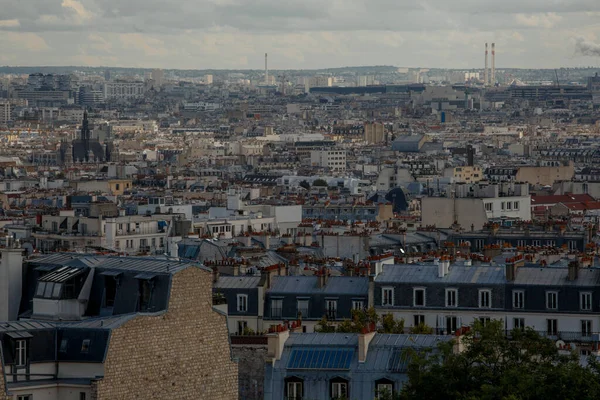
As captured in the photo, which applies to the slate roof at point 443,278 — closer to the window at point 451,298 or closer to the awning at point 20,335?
the window at point 451,298

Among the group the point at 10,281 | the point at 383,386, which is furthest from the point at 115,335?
the point at 383,386

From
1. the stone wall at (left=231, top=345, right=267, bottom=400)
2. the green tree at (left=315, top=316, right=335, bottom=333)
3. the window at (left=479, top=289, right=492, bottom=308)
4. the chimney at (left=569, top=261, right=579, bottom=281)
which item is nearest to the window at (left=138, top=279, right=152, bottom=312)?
the stone wall at (left=231, top=345, right=267, bottom=400)

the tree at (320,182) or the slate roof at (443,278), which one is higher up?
the slate roof at (443,278)

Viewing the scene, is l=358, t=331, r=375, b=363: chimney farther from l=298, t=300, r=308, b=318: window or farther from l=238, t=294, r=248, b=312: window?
l=238, t=294, r=248, b=312: window

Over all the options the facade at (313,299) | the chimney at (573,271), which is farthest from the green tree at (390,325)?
the chimney at (573,271)

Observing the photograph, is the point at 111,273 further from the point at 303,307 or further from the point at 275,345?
Result: the point at 303,307

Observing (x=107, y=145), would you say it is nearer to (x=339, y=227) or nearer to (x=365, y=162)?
(x=365, y=162)
